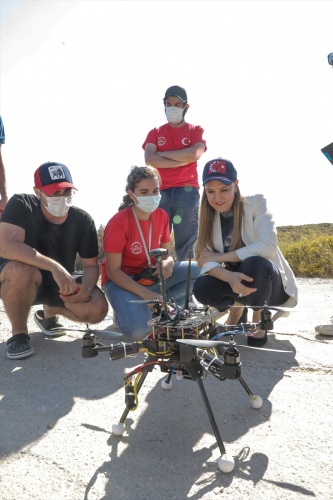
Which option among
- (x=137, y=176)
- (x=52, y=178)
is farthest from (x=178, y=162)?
(x=52, y=178)

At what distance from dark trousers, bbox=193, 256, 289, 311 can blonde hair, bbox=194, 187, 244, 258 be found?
0.24m

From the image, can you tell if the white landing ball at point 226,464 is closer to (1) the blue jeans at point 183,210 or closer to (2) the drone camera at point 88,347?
(2) the drone camera at point 88,347

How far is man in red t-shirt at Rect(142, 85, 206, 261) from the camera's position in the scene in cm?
453

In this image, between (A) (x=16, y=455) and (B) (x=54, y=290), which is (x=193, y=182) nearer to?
(B) (x=54, y=290)

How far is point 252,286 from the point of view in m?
3.17

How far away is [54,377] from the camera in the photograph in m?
3.10

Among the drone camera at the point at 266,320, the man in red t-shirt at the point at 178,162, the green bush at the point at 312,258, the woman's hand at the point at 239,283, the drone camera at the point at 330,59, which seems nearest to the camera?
the drone camera at the point at 266,320


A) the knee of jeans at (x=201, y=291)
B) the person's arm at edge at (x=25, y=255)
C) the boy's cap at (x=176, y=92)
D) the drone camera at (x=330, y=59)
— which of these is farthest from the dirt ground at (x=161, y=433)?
the boy's cap at (x=176, y=92)

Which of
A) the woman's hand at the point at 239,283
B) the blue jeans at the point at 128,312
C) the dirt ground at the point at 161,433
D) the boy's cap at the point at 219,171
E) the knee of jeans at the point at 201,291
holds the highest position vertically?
the boy's cap at the point at 219,171

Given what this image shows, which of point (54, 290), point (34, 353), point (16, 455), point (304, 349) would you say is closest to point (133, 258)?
point (54, 290)

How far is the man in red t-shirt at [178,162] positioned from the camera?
4.53 metres

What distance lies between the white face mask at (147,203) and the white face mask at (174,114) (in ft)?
4.61

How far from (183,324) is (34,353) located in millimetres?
1964

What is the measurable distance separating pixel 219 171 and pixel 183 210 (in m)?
1.39
